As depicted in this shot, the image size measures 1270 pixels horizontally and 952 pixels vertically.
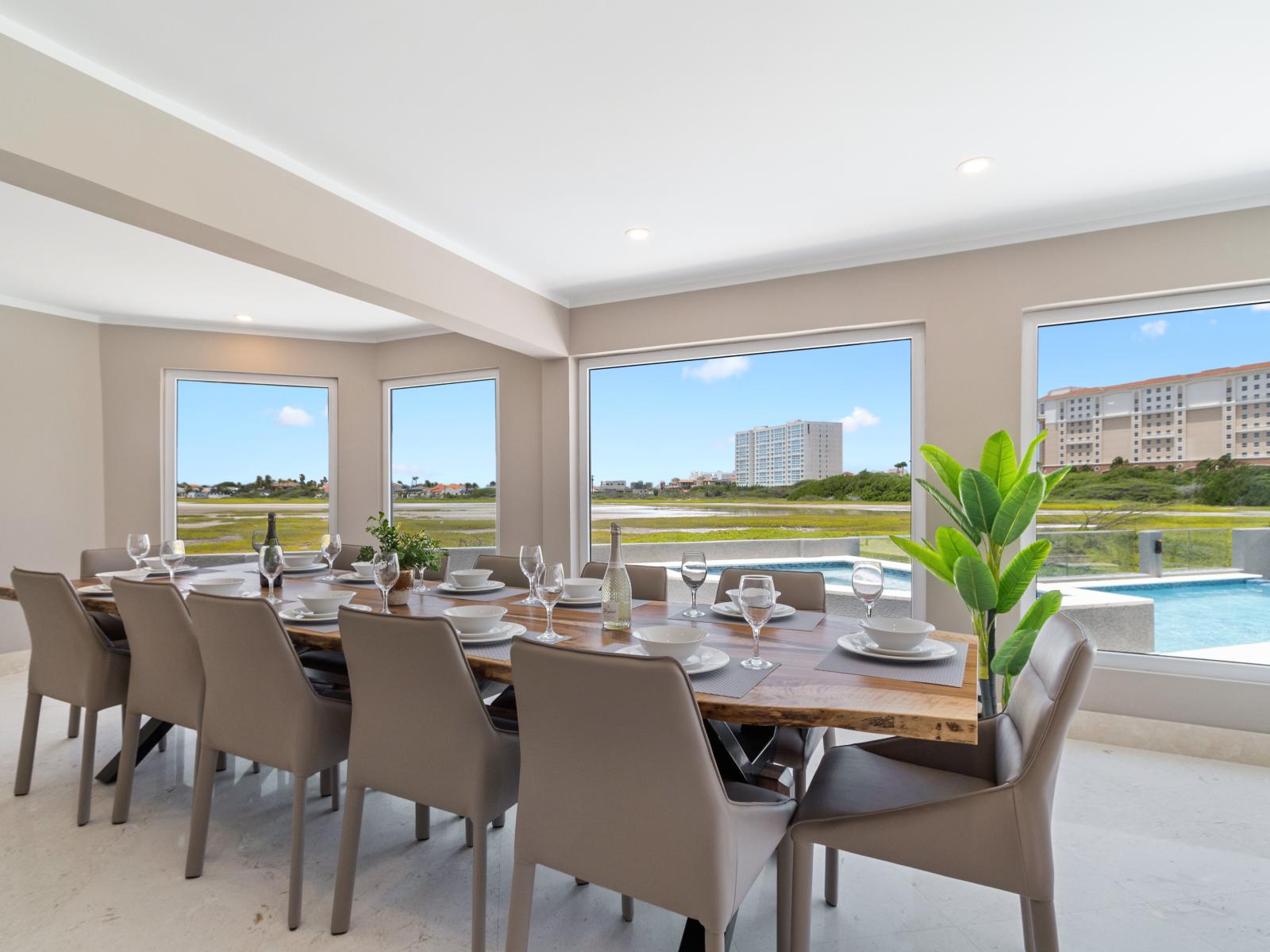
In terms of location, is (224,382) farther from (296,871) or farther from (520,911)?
(520,911)

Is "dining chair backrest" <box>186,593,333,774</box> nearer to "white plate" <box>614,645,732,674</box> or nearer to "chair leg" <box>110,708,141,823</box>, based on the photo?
"chair leg" <box>110,708,141,823</box>

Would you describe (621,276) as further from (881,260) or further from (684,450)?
(881,260)

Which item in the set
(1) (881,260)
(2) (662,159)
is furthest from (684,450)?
(2) (662,159)

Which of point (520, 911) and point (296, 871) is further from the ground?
point (520, 911)

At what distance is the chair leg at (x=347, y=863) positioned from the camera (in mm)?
1820

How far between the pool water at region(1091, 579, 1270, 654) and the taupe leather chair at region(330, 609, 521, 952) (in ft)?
10.6

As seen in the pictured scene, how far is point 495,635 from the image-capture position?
1.99m

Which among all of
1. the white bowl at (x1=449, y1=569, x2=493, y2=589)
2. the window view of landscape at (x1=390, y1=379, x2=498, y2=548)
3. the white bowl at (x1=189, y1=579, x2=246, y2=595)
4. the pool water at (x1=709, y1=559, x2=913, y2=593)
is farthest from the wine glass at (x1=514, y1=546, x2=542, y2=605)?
the window view of landscape at (x1=390, y1=379, x2=498, y2=548)

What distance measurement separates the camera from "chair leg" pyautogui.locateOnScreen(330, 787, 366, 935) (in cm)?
182

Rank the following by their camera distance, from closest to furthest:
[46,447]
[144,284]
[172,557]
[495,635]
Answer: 1. [495,635]
2. [172,557]
3. [144,284]
4. [46,447]

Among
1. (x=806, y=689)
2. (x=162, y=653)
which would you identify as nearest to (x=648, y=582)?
(x=806, y=689)

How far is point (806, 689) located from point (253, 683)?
1.59 m

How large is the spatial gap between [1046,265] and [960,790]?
281cm

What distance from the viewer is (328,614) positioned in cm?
232
